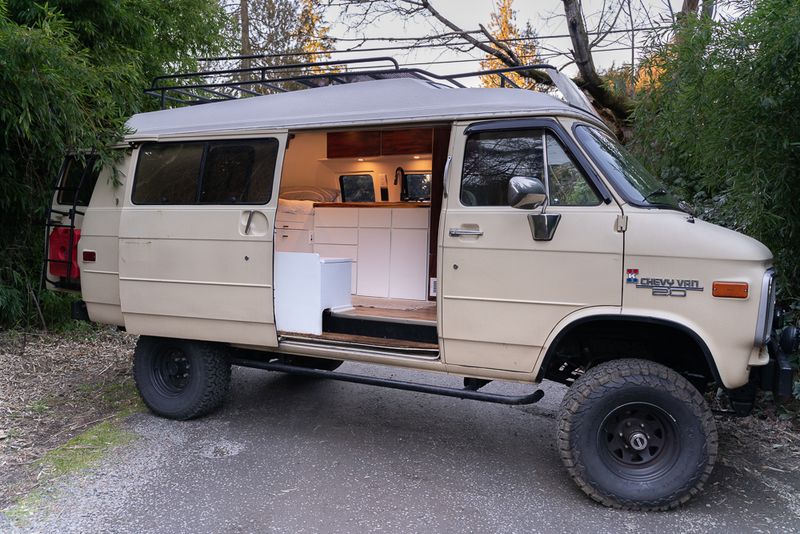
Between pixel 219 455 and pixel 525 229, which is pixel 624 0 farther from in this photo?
pixel 219 455

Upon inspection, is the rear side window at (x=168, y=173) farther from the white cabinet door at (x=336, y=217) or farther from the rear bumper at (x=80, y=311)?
the white cabinet door at (x=336, y=217)

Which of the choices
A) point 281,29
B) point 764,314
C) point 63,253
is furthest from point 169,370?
point 281,29

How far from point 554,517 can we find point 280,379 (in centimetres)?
370

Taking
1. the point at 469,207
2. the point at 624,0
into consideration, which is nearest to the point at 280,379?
the point at 469,207

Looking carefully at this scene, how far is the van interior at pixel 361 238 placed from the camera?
14.9 feet

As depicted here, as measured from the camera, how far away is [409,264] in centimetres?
597

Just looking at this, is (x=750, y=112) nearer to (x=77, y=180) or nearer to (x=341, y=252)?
(x=341, y=252)

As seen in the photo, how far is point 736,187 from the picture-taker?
4.77 metres

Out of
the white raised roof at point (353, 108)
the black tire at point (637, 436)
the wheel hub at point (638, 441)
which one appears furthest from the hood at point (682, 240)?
the wheel hub at point (638, 441)

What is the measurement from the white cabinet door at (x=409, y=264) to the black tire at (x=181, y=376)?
6.09ft

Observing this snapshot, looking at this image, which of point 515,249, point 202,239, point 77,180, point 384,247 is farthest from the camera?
point 384,247

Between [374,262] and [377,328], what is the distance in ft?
5.58

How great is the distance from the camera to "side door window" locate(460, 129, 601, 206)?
12.3 ft

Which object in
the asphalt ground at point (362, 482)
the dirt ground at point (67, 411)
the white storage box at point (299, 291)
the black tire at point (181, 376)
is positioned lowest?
the asphalt ground at point (362, 482)
